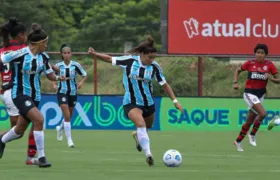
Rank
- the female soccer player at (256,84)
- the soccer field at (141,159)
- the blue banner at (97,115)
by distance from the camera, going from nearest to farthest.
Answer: the soccer field at (141,159) → the female soccer player at (256,84) → the blue banner at (97,115)

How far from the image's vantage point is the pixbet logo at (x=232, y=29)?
2850 cm

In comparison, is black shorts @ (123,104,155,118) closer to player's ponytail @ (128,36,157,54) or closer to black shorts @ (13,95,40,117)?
player's ponytail @ (128,36,157,54)

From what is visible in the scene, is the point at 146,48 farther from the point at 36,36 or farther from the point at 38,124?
the point at 38,124

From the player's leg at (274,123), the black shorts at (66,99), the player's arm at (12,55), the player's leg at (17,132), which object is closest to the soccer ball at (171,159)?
the player's leg at (17,132)

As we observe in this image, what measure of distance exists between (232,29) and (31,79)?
15675 mm

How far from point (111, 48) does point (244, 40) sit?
29923 millimetres

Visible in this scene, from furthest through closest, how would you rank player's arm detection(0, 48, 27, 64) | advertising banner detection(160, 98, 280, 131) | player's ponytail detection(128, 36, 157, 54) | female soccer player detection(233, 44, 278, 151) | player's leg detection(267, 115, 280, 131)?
advertising banner detection(160, 98, 280, 131), player's leg detection(267, 115, 280, 131), female soccer player detection(233, 44, 278, 151), player's ponytail detection(128, 36, 157, 54), player's arm detection(0, 48, 27, 64)

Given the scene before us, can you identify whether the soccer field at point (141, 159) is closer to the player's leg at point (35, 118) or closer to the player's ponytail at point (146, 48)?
the player's leg at point (35, 118)

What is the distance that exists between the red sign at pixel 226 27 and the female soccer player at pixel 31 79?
1485 centimetres

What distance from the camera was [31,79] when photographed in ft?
44.9

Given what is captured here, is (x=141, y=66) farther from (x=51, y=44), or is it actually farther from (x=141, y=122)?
(x=51, y=44)

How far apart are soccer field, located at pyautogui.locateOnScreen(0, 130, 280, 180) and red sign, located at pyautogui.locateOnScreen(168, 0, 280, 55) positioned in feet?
Answer: 15.9

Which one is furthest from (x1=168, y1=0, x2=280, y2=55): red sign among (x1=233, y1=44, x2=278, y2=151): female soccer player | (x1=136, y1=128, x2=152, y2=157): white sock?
(x1=136, y1=128, x2=152, y2=157): white sock

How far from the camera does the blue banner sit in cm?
2673
